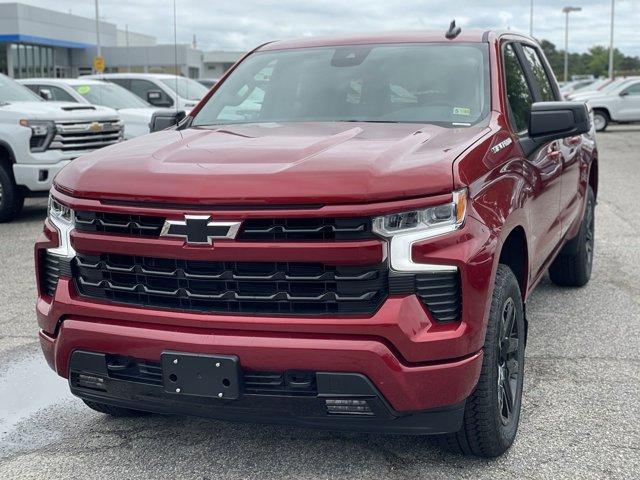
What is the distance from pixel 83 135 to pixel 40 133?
665 mm

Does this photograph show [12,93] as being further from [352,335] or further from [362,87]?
[352,335]

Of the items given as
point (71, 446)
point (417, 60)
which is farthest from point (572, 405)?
point (71, 446)

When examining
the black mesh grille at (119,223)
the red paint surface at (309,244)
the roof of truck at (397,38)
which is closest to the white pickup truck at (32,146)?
the roof of truck at (397,38)

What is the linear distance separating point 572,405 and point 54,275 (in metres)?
2.50

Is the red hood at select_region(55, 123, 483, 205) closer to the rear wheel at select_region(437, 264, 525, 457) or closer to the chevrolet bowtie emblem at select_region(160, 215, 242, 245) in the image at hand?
the chevrolet bowtie emblem at select_region(160, 215, 242, 245)

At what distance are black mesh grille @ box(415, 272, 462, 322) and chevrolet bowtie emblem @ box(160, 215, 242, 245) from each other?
68 cm

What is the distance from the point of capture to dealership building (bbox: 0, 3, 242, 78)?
157 feet

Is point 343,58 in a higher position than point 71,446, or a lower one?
higher

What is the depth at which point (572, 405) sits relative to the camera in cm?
424

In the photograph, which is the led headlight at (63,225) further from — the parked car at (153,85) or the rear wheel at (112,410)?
the parked car at (153,85)

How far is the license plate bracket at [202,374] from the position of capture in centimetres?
308

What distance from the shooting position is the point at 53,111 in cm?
1051

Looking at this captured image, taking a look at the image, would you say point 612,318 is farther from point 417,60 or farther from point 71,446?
point 71,446

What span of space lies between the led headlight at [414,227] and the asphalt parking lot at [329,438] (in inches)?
38.5
